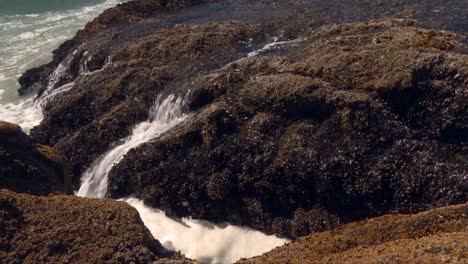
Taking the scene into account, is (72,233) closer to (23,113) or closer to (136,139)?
(136,139)

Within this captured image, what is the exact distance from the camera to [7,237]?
14266 millimetres

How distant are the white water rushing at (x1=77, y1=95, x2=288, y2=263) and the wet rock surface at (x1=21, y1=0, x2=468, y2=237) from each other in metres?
0.50

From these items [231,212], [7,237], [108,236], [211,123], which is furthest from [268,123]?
[7,237]

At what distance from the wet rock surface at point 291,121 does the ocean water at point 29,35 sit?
780 centimetres

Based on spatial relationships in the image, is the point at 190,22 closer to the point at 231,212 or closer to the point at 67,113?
the point at 67,113

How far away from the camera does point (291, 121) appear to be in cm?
2091

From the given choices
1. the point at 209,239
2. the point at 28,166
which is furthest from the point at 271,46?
the point at 28,166

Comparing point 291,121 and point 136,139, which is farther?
point 136,139

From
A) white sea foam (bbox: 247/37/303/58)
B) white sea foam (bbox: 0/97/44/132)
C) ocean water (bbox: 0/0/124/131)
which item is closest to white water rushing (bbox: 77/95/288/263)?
white sea foam (bbox: 247/37/303/58)

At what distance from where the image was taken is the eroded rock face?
18.0m

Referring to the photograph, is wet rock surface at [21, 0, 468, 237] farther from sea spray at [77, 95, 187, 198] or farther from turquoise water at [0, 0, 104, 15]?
turquoise water at [0, 0, 104, 15]

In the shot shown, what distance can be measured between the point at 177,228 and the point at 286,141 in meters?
5.73

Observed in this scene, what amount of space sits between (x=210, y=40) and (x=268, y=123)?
10.3m

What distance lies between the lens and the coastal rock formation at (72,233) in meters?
13.8
